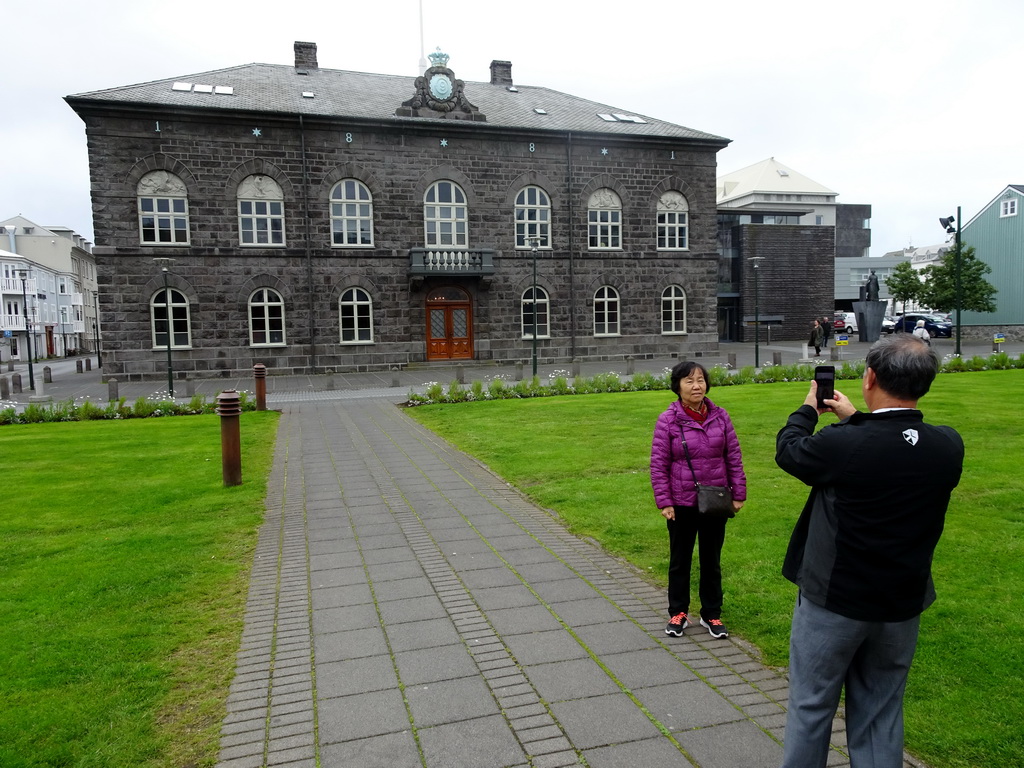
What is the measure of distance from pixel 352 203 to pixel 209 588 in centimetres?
2640

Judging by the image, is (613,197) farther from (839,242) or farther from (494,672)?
(839,242)

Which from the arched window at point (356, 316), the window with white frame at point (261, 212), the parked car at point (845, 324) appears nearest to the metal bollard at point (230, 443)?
the arched window at point (356, 316)

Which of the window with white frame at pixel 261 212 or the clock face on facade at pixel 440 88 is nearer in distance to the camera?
the window with white frame at pixel 261 212

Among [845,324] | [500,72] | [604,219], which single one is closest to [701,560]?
[604,219]

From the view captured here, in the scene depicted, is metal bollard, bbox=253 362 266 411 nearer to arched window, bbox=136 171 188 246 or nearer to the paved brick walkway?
the paved brick walkway

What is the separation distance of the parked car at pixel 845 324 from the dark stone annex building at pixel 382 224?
19.4 meters

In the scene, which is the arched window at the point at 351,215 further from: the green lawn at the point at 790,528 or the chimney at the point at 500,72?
the green lawn at the point at 790,528

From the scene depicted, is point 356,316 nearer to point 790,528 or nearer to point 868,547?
point 790,528

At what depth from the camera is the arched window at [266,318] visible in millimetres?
29750

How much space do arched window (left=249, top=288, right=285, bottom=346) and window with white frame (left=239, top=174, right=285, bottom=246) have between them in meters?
2.07

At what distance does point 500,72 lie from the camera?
3762cm

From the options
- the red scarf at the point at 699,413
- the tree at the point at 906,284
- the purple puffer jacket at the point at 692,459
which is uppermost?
the tree at the point at 906,284

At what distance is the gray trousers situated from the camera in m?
2.89

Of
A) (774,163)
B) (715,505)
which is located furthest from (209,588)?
(774,163)
